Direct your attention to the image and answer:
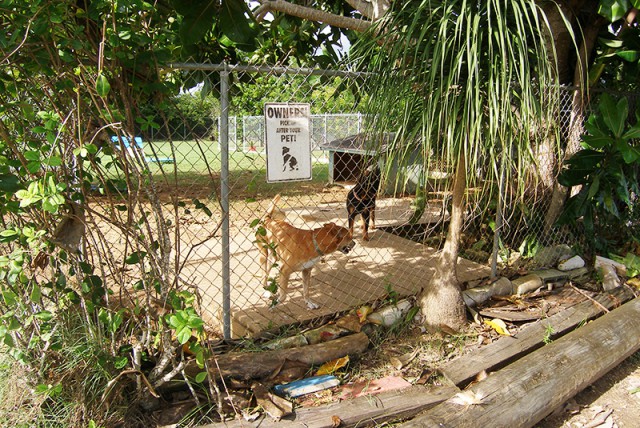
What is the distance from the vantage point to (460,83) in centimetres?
266

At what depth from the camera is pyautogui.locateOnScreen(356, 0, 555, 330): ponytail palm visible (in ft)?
7.82

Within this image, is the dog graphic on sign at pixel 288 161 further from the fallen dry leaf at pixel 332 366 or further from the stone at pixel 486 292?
the stone at pixel 486 292

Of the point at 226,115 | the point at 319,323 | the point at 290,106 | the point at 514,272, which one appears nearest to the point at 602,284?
the point at 514,272

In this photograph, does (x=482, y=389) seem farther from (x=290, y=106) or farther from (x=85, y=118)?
(x=85, y=118)

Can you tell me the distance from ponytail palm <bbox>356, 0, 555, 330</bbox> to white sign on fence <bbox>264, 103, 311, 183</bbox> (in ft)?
1.46

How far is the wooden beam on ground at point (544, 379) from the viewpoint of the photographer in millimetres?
2195

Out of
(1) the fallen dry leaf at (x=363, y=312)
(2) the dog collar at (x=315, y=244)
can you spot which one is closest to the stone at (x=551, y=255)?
(1) the fallen dry leaf at (x=363, y=312)

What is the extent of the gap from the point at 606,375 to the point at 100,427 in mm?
3195

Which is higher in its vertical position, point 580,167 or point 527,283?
point 580,167

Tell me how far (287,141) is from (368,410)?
4.97 feet

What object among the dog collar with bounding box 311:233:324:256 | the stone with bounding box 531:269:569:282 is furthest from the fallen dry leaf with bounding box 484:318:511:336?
the dog collar with bounding box 311:233:324:256

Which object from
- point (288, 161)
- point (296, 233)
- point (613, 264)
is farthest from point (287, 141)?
point (613, 264)

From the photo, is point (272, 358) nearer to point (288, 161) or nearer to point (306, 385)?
point (306, 385)

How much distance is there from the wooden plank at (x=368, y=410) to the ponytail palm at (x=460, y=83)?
4.03 ft
